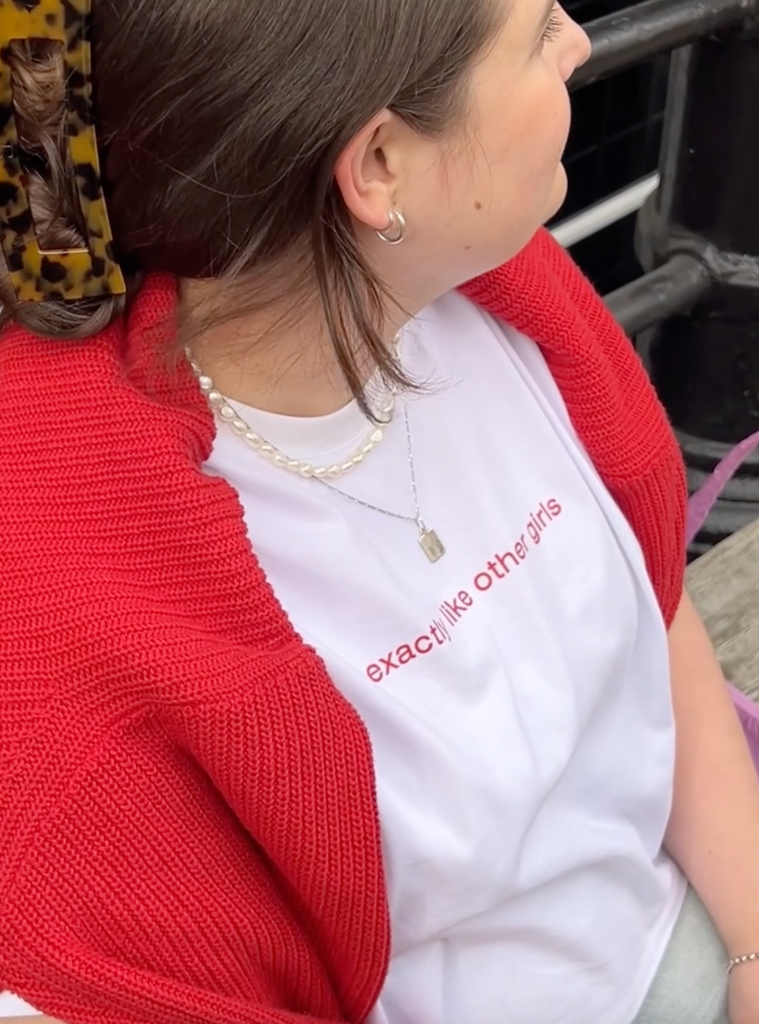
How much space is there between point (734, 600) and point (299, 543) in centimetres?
66

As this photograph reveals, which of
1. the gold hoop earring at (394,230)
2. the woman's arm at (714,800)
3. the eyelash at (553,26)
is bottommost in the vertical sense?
the woman's arm at (714,800)

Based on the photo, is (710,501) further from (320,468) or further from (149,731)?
(149,731)

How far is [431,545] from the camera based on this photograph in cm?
78

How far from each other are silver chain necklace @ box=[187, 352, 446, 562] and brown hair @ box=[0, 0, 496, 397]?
0.08 meters

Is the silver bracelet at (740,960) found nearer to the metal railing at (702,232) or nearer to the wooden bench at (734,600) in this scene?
the wooden bench at (734,600)

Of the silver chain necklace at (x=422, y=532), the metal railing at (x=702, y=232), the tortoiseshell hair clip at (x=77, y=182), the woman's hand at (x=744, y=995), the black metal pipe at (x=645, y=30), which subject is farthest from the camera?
the metal railing at (x=702, y=232)

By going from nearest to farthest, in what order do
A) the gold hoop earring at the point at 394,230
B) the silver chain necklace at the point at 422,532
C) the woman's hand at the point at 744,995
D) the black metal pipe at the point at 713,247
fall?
the gold hoop earring at the point at 394,230
the silver chain necklace at the point at 422,532
the woman's hand at the point at 744,995
the black metal pipe at the point at 713,247

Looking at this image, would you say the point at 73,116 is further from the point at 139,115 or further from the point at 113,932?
the point at 113,932

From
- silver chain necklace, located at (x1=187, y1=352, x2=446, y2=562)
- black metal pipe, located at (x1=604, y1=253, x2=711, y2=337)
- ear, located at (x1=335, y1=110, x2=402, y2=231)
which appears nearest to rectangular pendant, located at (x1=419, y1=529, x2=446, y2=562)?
silver chain necklace, located at (x1=187, y1=352, x2=446, y2=562)

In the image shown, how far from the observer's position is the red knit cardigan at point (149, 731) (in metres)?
0.58

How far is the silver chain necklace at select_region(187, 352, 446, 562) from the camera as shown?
0.68m

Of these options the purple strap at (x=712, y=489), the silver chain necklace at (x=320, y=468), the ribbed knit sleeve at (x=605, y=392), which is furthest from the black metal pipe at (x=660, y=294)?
the silver chain necklace at (x=320, y=468)

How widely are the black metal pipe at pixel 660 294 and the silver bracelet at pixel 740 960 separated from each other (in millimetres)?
733

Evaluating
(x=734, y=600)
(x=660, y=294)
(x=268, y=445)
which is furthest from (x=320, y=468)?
(x=660, y=294)
